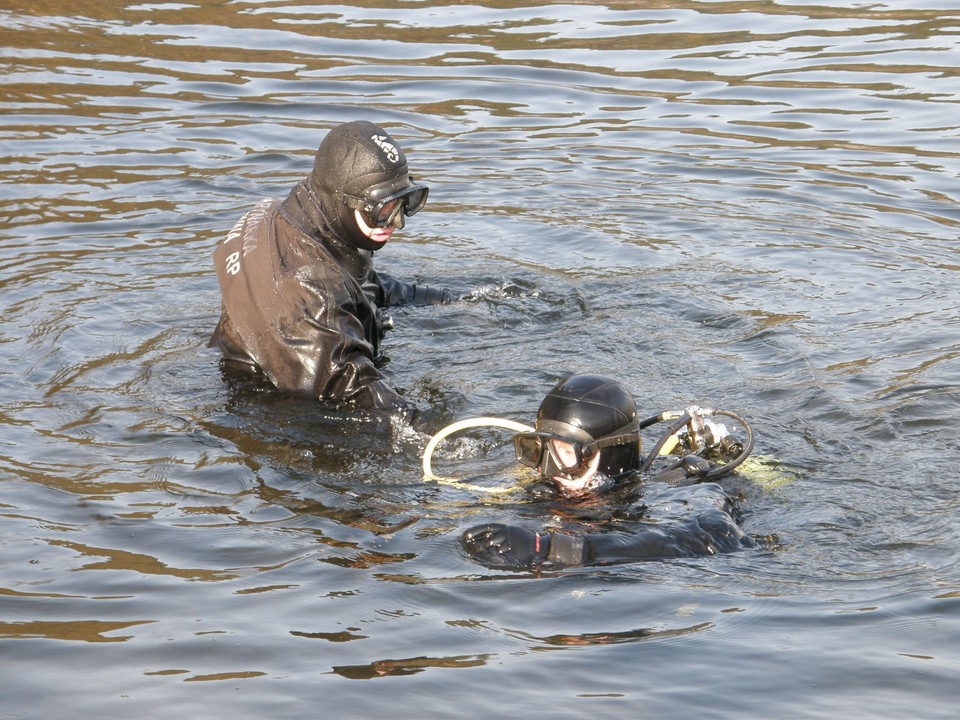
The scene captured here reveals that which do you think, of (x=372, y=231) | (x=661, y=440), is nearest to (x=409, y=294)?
(x=372, y=231)

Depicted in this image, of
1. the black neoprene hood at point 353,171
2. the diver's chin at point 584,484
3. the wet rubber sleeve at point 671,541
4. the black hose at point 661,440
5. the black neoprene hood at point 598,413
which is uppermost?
the black neoprene hood at point 353,171

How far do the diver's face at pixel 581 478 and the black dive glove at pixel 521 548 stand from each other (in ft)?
1.65

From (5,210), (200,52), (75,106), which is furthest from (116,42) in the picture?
(5,210)

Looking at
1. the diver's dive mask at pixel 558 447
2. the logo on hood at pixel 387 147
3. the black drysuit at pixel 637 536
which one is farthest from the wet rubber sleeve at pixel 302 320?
the black drysuit at pixel 637 536

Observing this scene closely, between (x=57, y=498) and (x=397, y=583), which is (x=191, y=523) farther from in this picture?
(x=397, y=583)

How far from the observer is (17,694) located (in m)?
4.41

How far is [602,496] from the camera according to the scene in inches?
233

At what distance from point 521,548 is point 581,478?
2.07 feet

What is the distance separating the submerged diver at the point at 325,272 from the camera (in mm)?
6848

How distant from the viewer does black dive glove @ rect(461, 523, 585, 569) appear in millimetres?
5367

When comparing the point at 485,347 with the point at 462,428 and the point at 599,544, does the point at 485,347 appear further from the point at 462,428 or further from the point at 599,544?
the point at 599,544

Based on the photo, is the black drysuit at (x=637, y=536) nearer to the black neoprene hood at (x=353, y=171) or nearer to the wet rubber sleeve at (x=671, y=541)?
the wet rubber sleeve at (x=671, y=541)

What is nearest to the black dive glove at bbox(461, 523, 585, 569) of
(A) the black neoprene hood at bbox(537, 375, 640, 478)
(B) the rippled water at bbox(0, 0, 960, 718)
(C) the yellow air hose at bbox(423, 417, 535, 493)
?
(B) the rippled water at bbox(0, 0, 960, 718)

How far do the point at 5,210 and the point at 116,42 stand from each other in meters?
4.95
